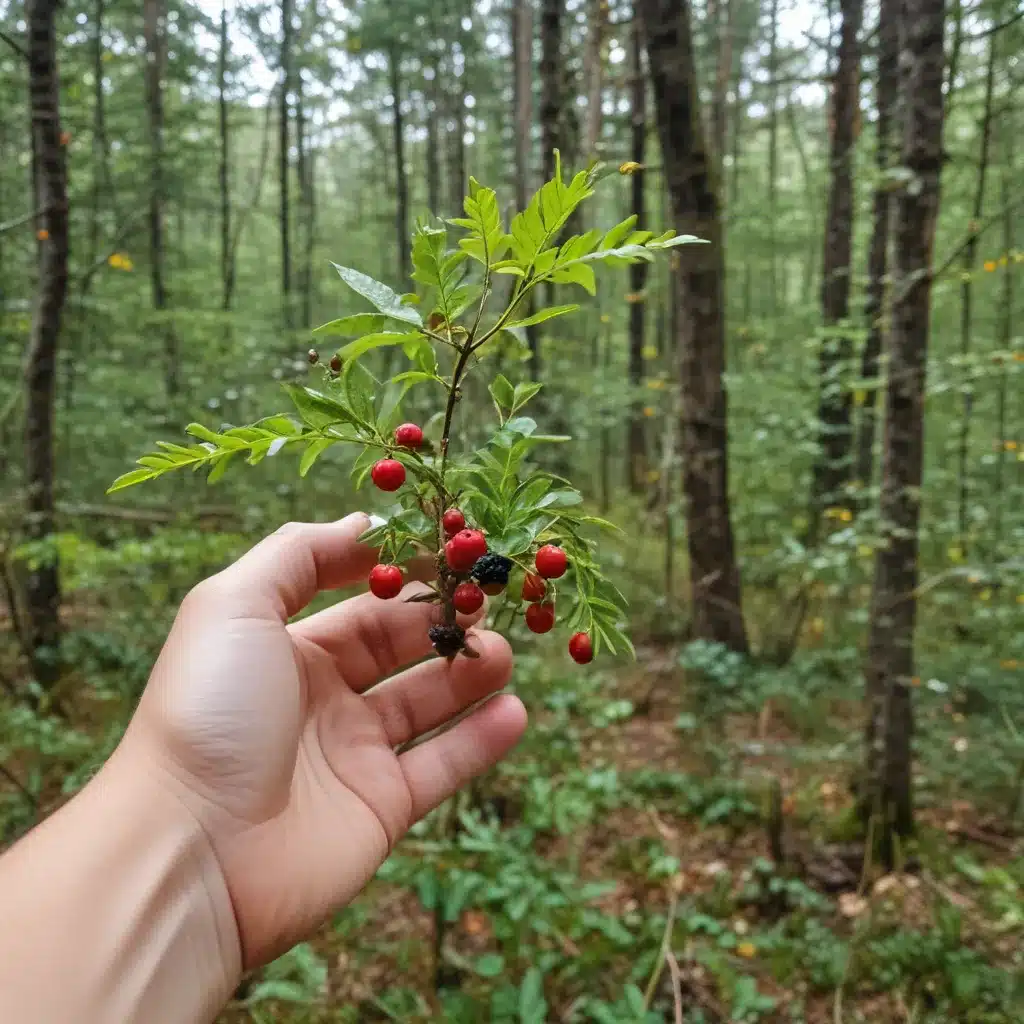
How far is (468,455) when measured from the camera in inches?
61.5

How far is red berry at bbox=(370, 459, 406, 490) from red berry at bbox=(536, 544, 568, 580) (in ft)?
0.99

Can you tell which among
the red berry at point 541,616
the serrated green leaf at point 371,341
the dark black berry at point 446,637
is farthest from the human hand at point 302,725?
the serrated green leaf at point 371,341

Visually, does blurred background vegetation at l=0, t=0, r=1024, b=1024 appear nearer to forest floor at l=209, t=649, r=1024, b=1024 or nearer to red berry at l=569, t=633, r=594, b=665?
forest floor at l=209, t=649, r=1024, b=1024

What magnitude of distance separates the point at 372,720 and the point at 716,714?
381 cm

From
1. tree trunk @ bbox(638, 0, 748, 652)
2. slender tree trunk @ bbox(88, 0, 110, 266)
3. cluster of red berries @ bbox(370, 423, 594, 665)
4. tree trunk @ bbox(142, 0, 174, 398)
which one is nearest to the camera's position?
cluster of red berries @ bbox(370, 423, 594, 665)

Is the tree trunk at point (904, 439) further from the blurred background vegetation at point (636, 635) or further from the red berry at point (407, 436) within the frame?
the red berry at point (407, 436)

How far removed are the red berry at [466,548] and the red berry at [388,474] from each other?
0.16 meters

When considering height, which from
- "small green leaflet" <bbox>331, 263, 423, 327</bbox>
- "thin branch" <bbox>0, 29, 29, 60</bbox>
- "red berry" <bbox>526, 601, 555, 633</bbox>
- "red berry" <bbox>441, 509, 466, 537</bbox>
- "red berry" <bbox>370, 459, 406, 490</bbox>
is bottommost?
"red berry" <bbox>526, 601, 555, 633</bbox>

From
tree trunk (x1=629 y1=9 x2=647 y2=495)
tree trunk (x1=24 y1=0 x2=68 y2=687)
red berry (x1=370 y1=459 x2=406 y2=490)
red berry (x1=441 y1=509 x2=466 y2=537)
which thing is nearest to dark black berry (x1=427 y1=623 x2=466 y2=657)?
red berry (x1=441 y1=509 x2=466 y2=537)

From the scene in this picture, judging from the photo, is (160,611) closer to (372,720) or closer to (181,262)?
(372,720)

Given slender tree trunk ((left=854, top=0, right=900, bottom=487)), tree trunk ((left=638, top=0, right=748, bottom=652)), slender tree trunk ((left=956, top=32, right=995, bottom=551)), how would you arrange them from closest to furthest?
tree trunk ((left=638, top=0, right=748, bottom=652)) → slender tree trunk ((left=956, top=32, right=995, bottom=551)) → slender tree trunk ((left=854, top=0, right=900, bottom=487))

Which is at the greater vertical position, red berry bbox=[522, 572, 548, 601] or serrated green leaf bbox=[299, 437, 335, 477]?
serrated green leaf bbox=[299, 437, 335, 477]

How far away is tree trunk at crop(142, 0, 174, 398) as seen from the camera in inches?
365

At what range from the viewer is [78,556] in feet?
15.1
